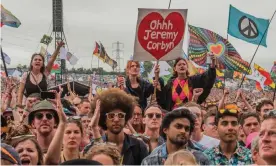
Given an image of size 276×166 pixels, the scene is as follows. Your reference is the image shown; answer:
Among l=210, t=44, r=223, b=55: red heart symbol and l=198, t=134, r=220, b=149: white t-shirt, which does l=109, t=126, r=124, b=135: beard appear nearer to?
l=198, t=134, r=220, b=149: white t-shirt

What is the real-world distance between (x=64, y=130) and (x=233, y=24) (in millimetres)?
6816

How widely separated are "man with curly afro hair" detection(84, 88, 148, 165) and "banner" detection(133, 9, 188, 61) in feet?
6.61

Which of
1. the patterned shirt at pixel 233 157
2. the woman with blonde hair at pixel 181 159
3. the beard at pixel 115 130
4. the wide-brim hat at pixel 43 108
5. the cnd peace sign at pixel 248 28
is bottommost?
the patterned shirt at pixel 233 157

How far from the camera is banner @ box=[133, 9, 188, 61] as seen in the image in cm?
686

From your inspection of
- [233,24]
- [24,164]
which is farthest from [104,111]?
[233,24]

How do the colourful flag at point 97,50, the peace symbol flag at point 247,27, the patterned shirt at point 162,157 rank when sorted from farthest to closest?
the colourful flag at point 97,50, the peace symbol flag at point 247,27, the patterned shirt at point 162,157

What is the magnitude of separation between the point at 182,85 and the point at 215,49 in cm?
549

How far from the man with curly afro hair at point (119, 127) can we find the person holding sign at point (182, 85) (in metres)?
2.12

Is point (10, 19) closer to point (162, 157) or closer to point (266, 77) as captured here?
point (162, 157)

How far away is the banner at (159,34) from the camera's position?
6.86 metres

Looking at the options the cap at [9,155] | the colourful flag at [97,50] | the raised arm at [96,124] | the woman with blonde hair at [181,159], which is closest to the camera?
the cap at [9,155]

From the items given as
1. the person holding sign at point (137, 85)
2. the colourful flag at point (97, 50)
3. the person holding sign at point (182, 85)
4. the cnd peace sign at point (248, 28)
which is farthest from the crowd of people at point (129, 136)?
the colourful flag at point (97, 50)

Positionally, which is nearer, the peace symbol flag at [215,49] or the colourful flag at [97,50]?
the peace symbol flag at [215,49]

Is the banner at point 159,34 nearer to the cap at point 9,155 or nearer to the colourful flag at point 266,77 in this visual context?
the cap at point 9,155
